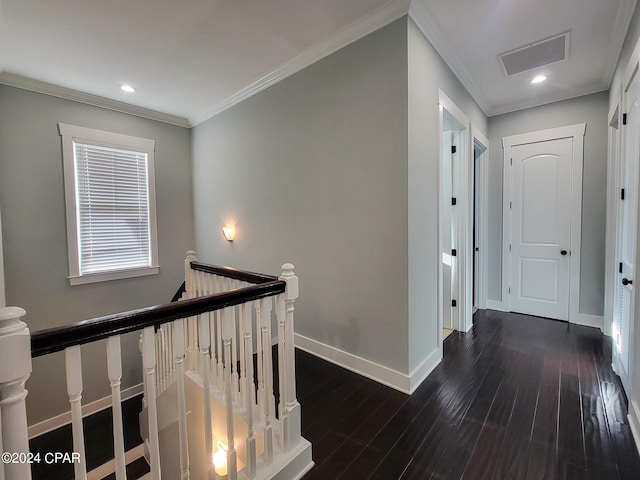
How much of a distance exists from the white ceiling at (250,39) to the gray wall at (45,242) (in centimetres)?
27

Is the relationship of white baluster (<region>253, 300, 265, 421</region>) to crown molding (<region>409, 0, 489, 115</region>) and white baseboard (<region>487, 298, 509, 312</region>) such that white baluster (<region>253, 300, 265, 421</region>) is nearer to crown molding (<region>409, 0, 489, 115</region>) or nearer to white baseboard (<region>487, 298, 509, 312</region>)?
crown molding (<region>409, 0, 489, 115</region>)

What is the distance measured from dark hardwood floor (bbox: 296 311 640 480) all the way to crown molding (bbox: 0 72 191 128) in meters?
3.83

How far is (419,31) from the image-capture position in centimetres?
220

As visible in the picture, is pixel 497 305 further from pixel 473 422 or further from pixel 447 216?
pixel 473 422

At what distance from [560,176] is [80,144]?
594 cm

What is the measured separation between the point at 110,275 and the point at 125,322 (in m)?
3.33

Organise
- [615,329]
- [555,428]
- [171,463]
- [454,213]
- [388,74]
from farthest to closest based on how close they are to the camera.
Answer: [454,213]
[615,329]
[388,74]
[171,463]
[555,428]

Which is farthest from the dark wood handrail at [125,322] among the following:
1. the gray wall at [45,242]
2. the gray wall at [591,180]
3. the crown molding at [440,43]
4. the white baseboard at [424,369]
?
the gray wall at [591,180]

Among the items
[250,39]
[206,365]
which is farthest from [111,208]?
[206,365]

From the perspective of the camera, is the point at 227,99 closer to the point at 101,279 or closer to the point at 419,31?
the point at 419,31

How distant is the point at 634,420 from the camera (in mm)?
1731

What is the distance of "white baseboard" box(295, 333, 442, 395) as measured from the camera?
7.22 ft

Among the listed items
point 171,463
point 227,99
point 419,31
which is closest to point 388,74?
point 419,31

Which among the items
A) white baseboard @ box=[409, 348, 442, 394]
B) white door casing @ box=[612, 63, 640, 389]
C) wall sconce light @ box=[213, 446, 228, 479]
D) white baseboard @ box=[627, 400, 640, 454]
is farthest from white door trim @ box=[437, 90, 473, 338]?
wall sconce light @ box=[213, 446, 228, 479]
